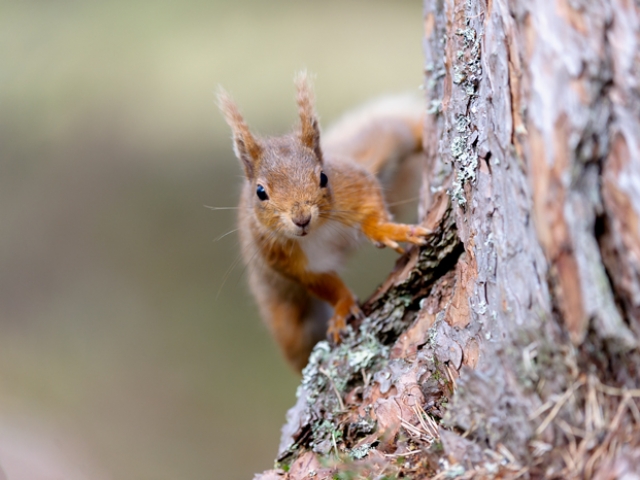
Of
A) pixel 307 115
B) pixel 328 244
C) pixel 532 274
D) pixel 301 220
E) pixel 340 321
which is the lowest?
pixel 532 274

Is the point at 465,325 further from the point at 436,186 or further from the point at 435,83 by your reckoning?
the point at 435,83

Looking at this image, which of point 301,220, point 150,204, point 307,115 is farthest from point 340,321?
point 150,204

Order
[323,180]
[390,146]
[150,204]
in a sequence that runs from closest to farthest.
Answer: [323,180], [390,146], [150,204]

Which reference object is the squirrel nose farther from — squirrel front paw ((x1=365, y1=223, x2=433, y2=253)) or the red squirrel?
squirrel front paw ((x1=365, y1=223, x2=433, y2=253))

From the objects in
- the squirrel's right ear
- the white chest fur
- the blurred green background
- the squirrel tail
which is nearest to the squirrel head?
the squirrel's right ear

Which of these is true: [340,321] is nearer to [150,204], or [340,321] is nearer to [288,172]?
[288,172]

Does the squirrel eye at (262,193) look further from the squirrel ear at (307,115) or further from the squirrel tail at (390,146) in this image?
the squirrel tail at (390,146)
